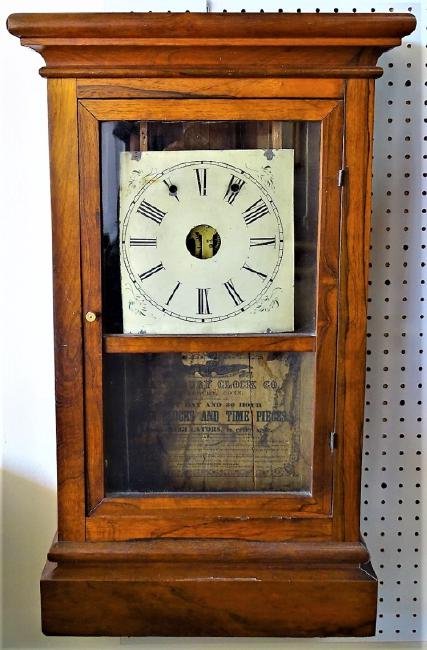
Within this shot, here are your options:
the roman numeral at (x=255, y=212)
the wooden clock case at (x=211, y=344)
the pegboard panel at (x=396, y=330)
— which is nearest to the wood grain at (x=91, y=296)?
the wooden clock case at (x=211, y=344)

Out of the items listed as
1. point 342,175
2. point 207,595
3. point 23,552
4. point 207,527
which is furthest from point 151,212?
point 23,552

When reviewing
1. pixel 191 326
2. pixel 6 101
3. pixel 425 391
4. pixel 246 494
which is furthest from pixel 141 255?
pixel 425 391

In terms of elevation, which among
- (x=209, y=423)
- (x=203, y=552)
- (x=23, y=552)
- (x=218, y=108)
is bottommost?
(x=23, y=552)

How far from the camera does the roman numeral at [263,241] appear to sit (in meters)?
1.19

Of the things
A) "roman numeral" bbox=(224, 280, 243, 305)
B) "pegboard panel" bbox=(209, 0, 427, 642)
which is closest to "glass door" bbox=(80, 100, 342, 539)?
"roman numeral" bbox=(224, 280, 243, 305)

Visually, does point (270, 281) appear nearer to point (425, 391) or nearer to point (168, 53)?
point (168, 53)

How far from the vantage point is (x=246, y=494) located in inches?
49.4

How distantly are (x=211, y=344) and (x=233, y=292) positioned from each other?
0.09 meters

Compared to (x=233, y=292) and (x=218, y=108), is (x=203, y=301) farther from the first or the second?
(x=218, y=108)

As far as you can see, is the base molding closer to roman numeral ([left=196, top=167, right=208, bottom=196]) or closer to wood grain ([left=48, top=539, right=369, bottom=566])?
wood grain ([left=48, top=539, right=369, bottom=566])

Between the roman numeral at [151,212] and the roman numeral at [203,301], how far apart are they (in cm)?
13

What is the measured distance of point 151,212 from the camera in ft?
3.90

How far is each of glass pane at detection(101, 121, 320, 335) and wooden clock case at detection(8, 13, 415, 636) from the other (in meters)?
0.02

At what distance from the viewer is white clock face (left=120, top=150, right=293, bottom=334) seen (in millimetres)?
1182
